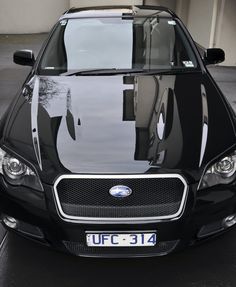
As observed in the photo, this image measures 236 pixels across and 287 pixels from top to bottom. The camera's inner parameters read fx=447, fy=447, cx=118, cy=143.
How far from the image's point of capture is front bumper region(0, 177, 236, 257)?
2514 millimetres

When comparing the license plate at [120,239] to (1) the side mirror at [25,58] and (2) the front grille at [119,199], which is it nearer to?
(2) the front grille at [119,199]

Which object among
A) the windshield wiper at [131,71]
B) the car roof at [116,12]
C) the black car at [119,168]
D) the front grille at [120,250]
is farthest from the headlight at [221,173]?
the car roof at [116,12]

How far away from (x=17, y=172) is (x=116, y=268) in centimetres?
92

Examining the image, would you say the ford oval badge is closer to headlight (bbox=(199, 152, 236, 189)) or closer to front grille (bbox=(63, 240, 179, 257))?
front grille (bbox=(63, 240, 179, 257))

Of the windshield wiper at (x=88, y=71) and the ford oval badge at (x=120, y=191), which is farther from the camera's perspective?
the windshield wiper at (x=88, y=71)

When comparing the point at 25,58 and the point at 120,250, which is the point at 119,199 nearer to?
the point at 120,250

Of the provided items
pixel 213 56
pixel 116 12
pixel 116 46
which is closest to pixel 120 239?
pixel 116 46

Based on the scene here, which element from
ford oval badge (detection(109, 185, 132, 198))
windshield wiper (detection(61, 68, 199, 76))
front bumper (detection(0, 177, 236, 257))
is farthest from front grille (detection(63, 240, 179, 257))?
windshield wiper (detection(61, 68, 199, 76))

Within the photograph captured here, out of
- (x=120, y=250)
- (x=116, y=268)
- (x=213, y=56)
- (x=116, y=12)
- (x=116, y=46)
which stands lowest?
(x=116, y=268)

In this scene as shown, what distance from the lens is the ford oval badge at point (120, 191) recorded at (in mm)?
2502

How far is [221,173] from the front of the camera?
2.67m

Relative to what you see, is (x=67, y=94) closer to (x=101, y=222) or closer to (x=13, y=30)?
(x=101, y=222)

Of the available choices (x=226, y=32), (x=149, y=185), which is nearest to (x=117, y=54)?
A: (x=149, y=185)

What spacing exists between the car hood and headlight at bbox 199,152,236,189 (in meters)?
0.06
